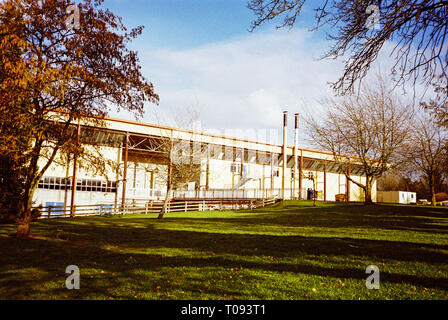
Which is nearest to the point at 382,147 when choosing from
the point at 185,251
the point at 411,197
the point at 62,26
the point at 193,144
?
the point at 193,144

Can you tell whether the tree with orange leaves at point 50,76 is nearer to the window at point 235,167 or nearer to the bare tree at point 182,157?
the bare tree at point 182,157

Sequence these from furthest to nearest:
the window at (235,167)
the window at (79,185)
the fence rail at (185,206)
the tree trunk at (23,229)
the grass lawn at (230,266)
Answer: the window at (235,167), the window at (79,185), the fence rail at (185,206), the tree trunk at (23,229), the grass lawn at (230,266)

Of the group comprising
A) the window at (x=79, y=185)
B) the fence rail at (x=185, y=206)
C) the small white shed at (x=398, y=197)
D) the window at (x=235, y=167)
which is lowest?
the fence rail at (x=185, y=206)

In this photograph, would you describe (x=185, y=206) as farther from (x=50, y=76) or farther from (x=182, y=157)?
(x=50, y=76)

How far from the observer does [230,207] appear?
3756cm

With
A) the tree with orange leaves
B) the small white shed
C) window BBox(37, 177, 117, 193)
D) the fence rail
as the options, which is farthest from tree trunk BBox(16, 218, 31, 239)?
the small white shed

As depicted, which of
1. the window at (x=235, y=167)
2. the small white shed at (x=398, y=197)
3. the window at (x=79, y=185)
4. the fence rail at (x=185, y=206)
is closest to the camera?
the fence rail at (x=185, y=206)

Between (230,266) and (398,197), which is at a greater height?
(398,197)

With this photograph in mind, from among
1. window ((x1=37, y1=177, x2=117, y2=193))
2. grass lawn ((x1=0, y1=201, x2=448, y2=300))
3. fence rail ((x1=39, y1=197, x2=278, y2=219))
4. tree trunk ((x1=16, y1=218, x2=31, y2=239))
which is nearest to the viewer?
grass lawn ((x1=0, y1=201, x2=448, y2=300))

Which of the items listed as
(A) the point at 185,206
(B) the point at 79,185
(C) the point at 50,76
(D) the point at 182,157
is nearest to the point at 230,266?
(C) the point at 50,76

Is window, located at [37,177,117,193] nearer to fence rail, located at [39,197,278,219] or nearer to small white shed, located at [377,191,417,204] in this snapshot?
fence rail, located at [39,197,278,219]

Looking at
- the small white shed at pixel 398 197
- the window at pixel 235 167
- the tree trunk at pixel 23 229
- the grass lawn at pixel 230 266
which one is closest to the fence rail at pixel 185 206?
the window at pixel 235 167

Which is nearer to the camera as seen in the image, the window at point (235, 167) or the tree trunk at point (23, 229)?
the tree trunk at point (23, 229)
